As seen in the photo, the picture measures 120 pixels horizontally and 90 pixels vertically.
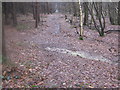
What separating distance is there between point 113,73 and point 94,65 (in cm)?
126

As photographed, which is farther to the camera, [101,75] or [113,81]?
[101,75]

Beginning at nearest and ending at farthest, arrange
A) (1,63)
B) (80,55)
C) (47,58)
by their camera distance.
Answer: (1,63) < (47,58) < (80,55)

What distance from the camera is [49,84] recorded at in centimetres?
708

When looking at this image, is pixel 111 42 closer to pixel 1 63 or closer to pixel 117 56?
pixel 117 56

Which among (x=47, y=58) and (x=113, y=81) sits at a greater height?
(x=47, y=58)

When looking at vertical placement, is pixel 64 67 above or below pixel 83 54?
below

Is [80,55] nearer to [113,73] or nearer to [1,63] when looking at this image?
[113,73]

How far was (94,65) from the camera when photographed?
962cm

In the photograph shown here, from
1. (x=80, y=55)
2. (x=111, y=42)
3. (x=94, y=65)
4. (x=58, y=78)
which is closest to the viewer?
(x=58, y=78)

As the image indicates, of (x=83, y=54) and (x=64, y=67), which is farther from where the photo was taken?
(x=83, y=54)

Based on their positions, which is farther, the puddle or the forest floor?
the puddle

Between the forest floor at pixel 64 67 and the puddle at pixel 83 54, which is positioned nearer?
the forest floor at pixel 64 67

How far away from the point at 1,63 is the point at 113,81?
16.5 ft

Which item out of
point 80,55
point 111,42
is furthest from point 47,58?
point 111,42
